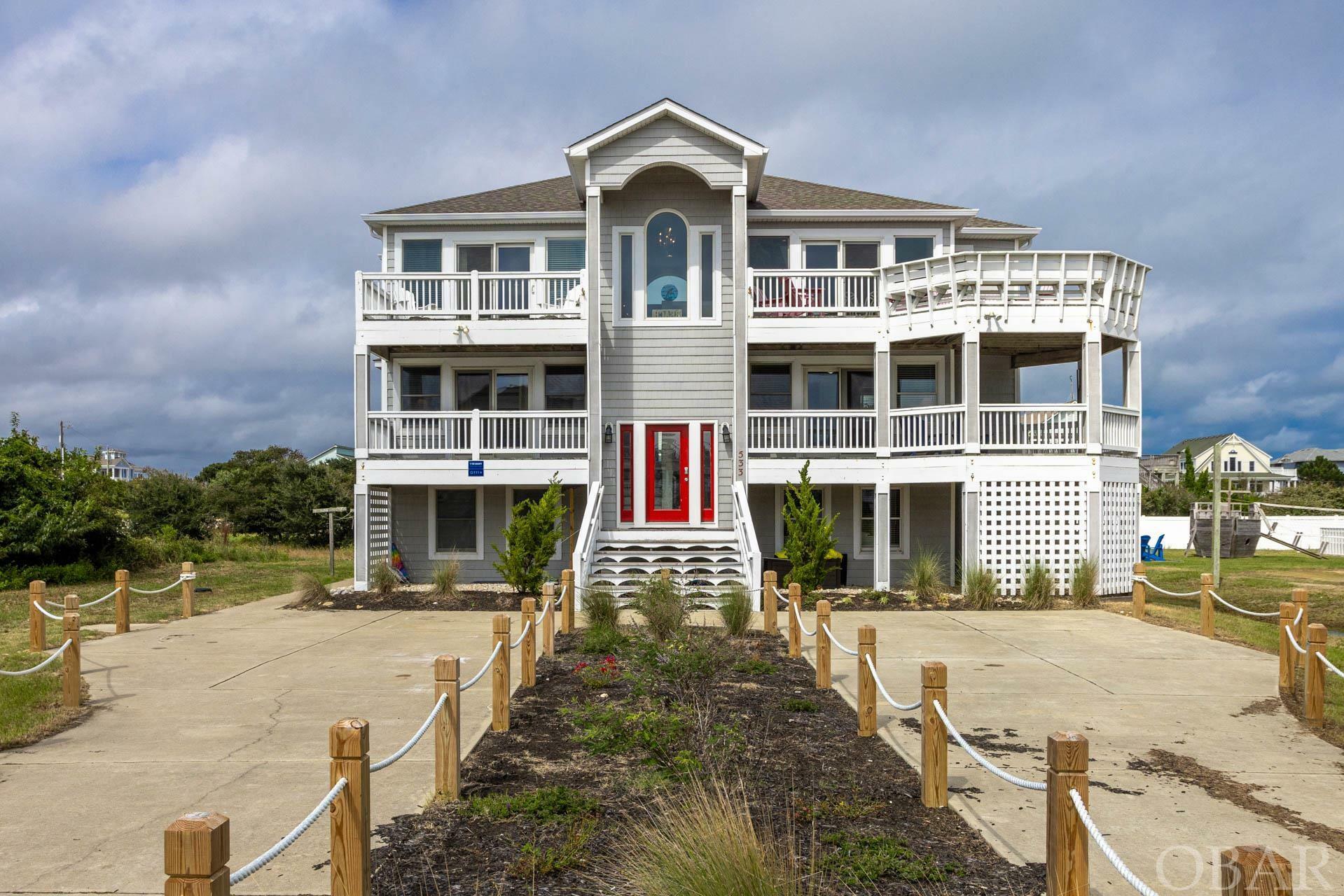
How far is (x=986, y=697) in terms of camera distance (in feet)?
32.2

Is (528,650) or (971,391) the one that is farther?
(971,391)

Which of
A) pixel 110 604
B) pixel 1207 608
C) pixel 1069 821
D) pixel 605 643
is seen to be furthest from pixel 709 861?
pixel 110 604

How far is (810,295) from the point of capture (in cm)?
2047

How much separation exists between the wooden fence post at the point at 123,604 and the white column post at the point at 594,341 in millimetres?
8486

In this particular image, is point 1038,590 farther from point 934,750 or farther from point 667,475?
point 934,750

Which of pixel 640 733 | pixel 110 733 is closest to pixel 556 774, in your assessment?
pixel 640 733

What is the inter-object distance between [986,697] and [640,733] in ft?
14.2

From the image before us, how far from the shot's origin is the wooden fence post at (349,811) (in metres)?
4.52

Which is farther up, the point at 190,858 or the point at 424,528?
the point at 190,858

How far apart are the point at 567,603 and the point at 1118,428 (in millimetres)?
12061

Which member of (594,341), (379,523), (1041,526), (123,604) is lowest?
(123,604)

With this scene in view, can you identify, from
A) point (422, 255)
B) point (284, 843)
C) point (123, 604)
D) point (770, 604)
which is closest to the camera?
point (284, 843)

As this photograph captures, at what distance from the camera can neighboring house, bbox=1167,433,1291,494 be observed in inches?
2995

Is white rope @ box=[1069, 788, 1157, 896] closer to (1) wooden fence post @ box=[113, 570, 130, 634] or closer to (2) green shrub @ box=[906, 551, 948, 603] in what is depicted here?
(1) wooden fence post @ box=[113, 570, 130, 634]
